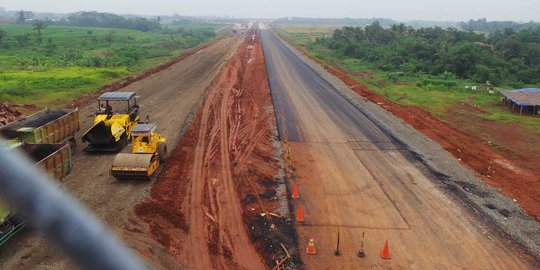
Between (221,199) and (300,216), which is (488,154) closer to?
(300,216)

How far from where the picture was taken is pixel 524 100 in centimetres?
3456

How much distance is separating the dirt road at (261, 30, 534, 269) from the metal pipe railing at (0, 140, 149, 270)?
11908mm

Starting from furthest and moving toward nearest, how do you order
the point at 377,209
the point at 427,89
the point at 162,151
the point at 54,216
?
the point at 427,89 → the point at 162,151 → the point at 377,209 → the point at 54,216

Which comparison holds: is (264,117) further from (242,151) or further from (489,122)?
(489,122)

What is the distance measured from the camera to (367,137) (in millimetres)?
26031

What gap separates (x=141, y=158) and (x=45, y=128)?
180 inches

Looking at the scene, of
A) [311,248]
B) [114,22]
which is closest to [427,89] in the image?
[311,248]

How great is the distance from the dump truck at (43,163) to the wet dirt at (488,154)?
54.9 feet

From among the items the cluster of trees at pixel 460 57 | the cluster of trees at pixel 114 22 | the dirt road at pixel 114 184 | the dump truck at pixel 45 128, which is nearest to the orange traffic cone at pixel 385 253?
the dirt road at pixel 114 184

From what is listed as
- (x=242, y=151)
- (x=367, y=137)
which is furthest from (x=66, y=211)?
(x=367, y=137)

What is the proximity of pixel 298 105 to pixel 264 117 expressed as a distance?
16.8 feet

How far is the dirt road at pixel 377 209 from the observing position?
13656 millimetres

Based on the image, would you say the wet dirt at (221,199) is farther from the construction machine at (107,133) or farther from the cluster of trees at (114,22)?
the cluster of trees at (114,22)

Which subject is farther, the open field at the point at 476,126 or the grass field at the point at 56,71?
the grass field at the point at 56,71
